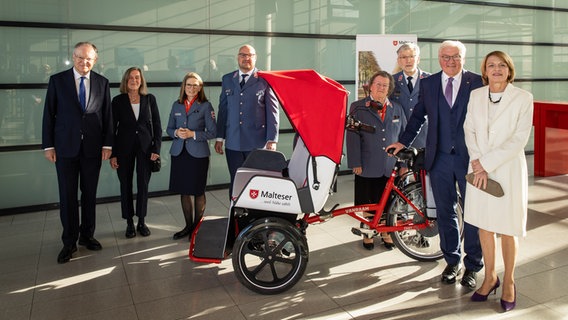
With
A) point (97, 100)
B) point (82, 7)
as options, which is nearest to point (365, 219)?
point (97, 100)

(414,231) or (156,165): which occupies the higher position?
(156,165)

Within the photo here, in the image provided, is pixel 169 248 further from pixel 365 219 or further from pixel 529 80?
pixel 529 80

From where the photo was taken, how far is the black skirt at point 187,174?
4.60 metres

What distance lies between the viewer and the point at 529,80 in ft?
31.8

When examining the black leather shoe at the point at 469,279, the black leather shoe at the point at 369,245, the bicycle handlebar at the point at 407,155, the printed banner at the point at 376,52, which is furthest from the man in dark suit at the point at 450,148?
the printed banner at the point at 376,52

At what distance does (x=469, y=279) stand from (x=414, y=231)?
2.13 ft

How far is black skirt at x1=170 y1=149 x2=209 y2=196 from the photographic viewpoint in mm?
4598

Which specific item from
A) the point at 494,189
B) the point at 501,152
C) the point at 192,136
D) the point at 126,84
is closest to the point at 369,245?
the point at 494,189

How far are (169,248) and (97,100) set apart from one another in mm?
1392

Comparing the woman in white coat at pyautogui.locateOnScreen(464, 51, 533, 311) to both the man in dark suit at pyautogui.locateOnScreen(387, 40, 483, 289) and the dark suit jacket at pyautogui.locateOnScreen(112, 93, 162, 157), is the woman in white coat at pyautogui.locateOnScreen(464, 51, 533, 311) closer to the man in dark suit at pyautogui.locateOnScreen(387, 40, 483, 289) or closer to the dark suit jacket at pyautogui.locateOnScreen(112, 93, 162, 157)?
the man in dark suit at pyautogui.locateOnScreen(387, 40, 483, 289)

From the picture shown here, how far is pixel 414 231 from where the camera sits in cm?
399

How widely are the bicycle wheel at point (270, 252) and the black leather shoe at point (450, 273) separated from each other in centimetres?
100

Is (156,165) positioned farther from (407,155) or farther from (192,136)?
(407,155)

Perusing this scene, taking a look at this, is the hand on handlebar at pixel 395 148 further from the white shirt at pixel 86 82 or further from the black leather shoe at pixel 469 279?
the white shirt at pixel 86 82
